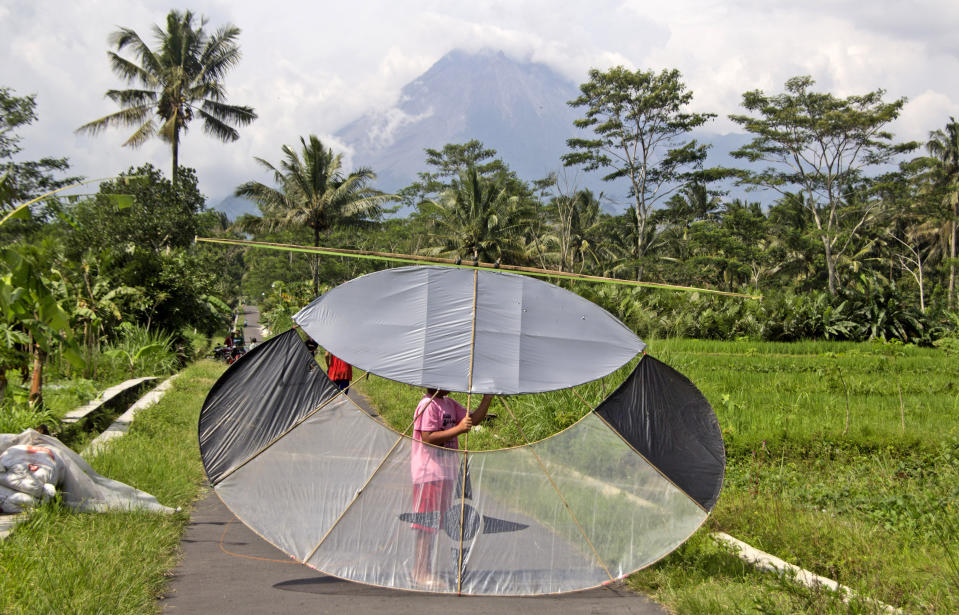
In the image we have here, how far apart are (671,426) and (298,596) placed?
280cm

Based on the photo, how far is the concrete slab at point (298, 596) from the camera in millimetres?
4316

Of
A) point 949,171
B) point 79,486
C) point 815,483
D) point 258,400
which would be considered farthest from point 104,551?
point 949,171

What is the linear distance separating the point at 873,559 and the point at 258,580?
13.6ft

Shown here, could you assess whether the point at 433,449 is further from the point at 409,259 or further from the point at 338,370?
the point at 338,370

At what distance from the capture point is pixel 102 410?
32.8ft

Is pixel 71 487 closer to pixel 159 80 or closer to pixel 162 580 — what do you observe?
pixel 162 580

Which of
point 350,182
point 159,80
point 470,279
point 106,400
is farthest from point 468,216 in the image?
point 470,279

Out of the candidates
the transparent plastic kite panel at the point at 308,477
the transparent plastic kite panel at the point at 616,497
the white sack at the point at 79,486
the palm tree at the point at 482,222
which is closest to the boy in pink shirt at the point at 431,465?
the transparent plastic kite panel at the point at 308,477

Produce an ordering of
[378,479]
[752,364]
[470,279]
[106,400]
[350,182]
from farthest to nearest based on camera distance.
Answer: [350,182], [752,364], [106,400], [470,279], [378,479]

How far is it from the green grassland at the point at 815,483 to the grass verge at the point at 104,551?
116 inches

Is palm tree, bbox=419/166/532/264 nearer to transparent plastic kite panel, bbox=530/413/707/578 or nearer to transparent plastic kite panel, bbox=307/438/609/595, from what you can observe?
transparent plastic kite panel, bbox=530/413/707/578

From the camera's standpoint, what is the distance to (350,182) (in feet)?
120

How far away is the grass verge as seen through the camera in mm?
3811

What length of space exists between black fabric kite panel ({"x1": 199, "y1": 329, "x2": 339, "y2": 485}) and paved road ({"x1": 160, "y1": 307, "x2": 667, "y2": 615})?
660 mm
